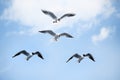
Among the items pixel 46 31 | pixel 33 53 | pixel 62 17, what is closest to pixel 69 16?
pixel 62 17

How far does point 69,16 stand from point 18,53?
789 centimetres

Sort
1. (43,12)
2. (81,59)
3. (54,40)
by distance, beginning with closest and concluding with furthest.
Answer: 1. (43,12)
2. (54,40)
3. (81,59)

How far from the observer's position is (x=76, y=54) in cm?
4497

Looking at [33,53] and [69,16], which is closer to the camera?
[69,16]

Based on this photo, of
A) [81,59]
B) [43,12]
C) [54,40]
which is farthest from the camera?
[81,59]

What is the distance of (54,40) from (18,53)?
4842 mm

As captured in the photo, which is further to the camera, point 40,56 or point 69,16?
point 40,56

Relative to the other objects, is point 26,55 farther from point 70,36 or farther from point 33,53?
point 70,36

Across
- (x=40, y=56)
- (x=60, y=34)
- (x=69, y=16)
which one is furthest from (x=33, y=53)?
(x=69, y=16)

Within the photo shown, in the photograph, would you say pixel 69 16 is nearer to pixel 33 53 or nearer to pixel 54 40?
pixel 54 40

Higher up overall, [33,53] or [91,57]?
[91,57]

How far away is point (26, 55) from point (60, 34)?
4492mm

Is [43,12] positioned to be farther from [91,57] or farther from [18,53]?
[91,57]

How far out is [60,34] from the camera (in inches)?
1654
